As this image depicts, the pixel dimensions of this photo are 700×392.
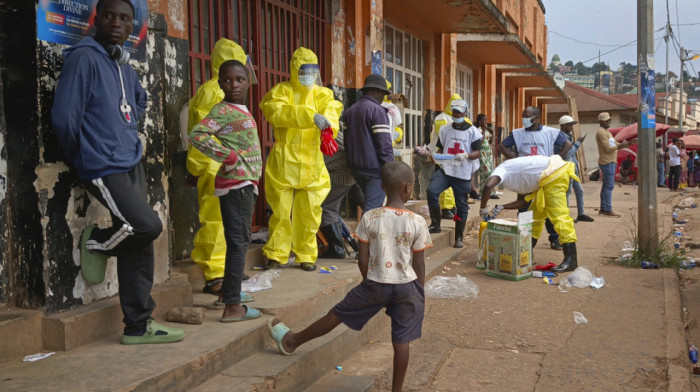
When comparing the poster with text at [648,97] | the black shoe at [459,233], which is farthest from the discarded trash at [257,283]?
the poster with text at [648,97]

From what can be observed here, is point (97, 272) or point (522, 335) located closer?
point (97, 272)

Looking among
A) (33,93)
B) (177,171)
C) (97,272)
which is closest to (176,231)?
(177,171)

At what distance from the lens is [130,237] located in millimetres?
3139

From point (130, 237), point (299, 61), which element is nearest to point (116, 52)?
point (130, 237)

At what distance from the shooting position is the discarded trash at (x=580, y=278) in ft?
20.3

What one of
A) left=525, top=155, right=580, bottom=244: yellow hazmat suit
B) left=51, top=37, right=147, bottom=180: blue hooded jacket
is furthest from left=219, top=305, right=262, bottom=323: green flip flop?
left=525, top=155, right=580, bottom=244: yellow hazmat suit

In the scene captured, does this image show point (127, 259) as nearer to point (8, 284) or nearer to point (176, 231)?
point (8, 284)

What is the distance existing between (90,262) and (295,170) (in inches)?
86.2

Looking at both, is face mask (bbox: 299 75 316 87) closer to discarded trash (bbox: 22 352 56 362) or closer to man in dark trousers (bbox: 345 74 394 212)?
man in dark trousers (bbox: 345 74 394 212)

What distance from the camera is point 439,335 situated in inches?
191

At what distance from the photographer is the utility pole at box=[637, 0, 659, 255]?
7.03 metres

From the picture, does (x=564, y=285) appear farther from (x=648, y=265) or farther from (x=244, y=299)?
(x=244, y=299)

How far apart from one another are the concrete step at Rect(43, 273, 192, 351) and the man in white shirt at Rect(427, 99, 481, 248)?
4.58 meters

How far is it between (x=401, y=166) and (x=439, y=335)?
1811 mm
